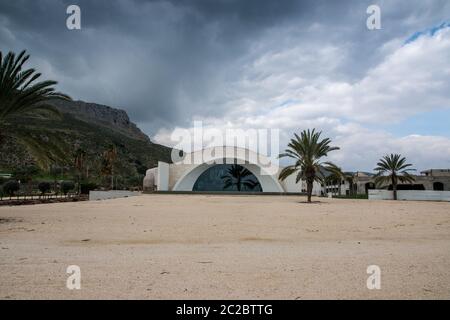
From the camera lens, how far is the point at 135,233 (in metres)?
9.52

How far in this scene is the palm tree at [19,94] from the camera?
12.4 meters

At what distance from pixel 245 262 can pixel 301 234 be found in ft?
14.1

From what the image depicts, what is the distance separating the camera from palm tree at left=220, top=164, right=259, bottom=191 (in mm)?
57344

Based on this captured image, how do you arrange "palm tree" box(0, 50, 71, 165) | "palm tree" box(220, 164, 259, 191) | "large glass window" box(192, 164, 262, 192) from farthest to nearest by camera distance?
"large glass window" box(192, 164, 262, 192) < "palm tree" box(220, 164, 259, 191) < "palm tree" box(0, 50, 71, 165)

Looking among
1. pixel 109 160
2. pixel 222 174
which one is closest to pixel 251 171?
pixel 222 174

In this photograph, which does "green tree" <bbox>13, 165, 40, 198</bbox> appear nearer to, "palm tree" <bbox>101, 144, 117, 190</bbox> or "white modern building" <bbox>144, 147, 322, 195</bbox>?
"palm tree" <bbox>101, 144, 117, 190</bbox>

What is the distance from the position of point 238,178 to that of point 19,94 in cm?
4638

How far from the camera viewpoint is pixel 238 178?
57.8 metres

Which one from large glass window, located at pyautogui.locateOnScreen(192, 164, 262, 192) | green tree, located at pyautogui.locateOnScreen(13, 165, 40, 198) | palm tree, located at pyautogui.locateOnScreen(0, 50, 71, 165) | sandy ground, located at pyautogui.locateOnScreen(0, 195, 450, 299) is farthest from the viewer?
large glass window, located at pyautogui.locateOnScreen(192, 164, 262, 192)

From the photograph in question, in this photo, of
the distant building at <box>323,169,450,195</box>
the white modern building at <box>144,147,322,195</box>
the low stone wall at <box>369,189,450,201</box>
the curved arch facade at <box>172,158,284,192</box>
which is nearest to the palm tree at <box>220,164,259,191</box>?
the white modern building at <box>144,147,322,195</box>

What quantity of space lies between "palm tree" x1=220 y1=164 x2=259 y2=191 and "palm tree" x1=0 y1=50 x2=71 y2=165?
4489 centimetres

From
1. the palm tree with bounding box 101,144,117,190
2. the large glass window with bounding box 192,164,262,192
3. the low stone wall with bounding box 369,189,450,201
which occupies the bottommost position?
the low stone wall with bounding box 369,189,450,201
